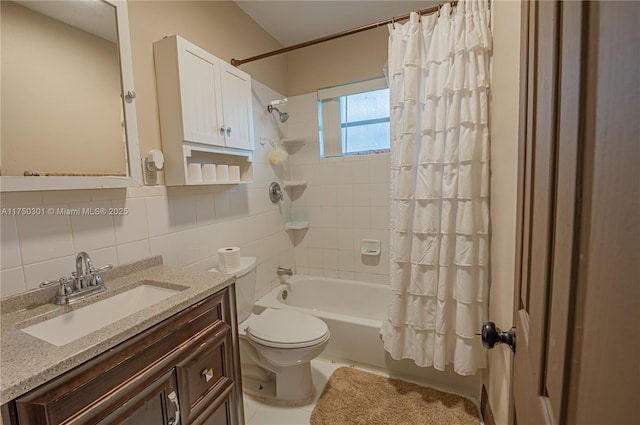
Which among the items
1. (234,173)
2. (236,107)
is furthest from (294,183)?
(236,107)

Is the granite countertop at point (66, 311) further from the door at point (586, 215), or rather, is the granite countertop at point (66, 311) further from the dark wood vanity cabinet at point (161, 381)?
the door at point (586, 215)

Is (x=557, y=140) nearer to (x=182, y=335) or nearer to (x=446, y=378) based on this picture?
(x=182, y=335)

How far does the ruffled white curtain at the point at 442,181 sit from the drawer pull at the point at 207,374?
1.01 meters

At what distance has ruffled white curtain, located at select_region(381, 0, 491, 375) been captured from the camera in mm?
1383

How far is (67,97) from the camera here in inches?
41.6

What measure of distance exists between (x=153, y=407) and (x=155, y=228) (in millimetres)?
802

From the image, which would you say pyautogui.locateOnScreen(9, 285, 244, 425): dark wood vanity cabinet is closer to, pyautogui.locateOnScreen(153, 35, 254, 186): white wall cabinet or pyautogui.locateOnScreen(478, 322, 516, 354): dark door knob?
pyautogui.locateOnScreen(153, 35, 254, 186): white wall cabinet

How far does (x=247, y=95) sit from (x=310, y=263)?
5.20ft

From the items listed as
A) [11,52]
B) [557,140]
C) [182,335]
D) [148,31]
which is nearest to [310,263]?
[182,335]

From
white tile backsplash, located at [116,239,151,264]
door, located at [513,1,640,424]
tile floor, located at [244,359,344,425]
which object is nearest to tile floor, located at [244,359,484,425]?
tile floor, located at [244,359,344,425]

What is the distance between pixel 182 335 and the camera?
0.96 meters

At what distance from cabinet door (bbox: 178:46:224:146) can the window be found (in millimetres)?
1144

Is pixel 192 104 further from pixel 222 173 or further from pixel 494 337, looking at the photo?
pixel 494 337

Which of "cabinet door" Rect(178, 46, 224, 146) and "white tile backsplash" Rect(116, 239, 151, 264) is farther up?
"cabinet door" Rect(178, 46, 224, 146)
